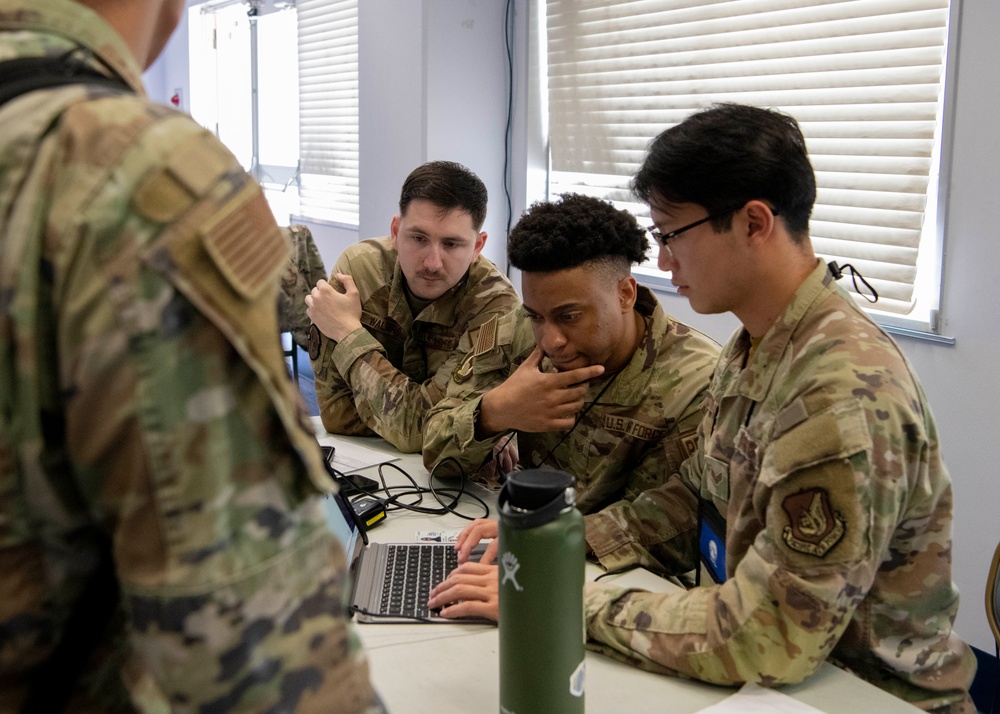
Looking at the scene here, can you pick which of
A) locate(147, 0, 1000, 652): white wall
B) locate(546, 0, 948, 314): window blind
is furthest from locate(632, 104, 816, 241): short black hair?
locate(546, 0, 948, 314): window blind

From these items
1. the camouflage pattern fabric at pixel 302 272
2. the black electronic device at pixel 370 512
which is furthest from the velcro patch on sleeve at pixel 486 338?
the camouflage pattern fabric at pixel 302 272

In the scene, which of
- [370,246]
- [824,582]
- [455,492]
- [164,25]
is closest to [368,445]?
[455,492]

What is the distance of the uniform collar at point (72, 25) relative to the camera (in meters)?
0.55

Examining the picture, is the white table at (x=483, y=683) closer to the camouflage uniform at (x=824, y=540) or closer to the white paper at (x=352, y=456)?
the camouflage uniform at (x=824, y=540)

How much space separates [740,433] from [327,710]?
0.90 meters

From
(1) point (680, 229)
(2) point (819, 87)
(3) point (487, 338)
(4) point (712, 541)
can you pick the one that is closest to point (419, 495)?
(3) point (487, 338)

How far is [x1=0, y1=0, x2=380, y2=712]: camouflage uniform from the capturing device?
1.52ft

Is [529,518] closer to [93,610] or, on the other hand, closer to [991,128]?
[93,610]

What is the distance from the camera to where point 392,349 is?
2551 mm

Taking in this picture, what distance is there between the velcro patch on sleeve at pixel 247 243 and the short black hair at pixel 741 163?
3.08ft

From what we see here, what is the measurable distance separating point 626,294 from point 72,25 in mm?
1365

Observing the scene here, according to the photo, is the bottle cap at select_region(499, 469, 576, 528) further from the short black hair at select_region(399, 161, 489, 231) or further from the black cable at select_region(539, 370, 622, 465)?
the short black hair at select_region(399, 161, 489, 231)

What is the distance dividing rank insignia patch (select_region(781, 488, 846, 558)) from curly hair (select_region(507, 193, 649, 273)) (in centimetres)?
80

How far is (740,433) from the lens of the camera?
1.29 meters
